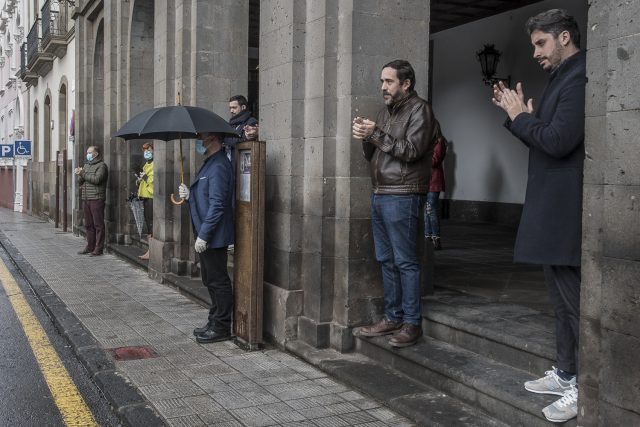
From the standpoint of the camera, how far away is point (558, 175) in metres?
3.96

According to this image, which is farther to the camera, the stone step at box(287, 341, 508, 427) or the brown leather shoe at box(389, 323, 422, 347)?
the brown leather shoe at box(389, 323, 422, 347)

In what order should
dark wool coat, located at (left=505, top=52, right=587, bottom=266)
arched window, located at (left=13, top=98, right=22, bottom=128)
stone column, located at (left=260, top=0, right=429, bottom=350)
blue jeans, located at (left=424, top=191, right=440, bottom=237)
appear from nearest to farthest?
dark wool coat, located at (left=505, top=52, right=587, bottom=266) → stone column, located at (left=260, top=0, right=429, bottom=350) → blue jeans, located at (left=424, top=191, right=440, bottom=237) → arched window, located at (left=13, top=98, right=22, bottom=128)

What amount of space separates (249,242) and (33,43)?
22.8 m

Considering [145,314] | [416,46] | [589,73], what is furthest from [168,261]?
[589,73]

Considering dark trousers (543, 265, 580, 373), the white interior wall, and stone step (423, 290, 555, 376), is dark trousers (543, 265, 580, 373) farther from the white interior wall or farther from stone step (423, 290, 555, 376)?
the white interior wall

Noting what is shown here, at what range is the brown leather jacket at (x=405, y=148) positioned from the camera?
17.5 ft

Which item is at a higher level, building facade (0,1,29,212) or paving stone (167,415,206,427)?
building facade (0,1,29,212)

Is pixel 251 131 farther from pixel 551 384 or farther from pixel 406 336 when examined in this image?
pixel 551 384

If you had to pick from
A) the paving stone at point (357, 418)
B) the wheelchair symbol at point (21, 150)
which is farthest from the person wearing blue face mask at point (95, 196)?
the wheelchair symbol at point (21, 150)

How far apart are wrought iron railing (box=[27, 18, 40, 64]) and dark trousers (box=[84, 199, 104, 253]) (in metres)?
12.9

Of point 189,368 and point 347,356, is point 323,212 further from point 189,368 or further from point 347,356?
point 189,368

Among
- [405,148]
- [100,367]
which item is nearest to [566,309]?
[405,148]

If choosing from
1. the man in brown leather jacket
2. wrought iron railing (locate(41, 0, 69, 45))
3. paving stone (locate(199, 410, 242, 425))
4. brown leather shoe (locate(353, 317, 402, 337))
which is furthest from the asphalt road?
wrought iron railing (locate(41, 0, 69, 45))

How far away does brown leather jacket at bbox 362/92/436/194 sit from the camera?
17.5 feet
